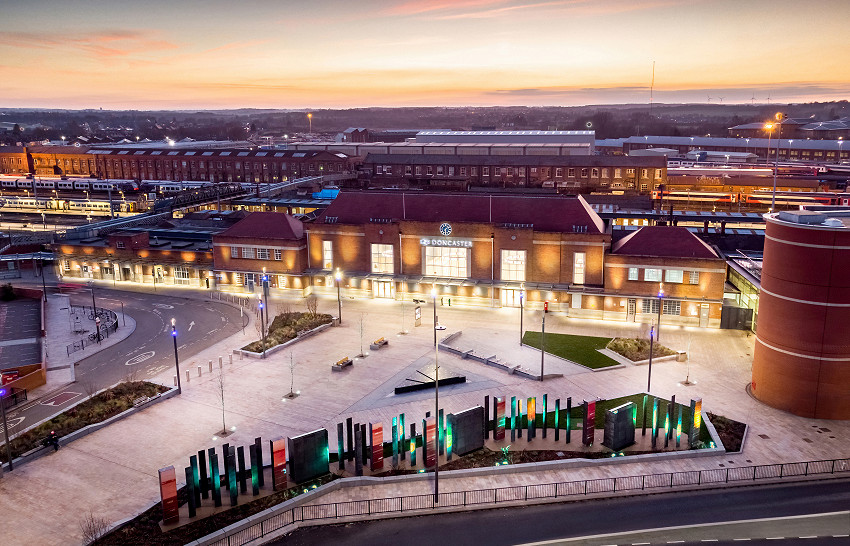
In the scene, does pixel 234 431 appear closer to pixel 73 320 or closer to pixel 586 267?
pixel 73 320

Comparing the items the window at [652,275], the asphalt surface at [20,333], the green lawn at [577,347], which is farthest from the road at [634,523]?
the asphalt surface at [20,333]

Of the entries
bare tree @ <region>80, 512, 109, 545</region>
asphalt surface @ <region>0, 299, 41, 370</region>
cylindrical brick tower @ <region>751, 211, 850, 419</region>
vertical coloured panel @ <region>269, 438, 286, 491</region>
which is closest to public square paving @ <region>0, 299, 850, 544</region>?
bare tree @ <region>80, 512, 109, 545</region>

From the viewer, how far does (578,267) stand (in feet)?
208

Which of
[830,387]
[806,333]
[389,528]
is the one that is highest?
[806,333]

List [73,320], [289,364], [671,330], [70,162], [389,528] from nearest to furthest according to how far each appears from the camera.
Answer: [389,528], [289,364], [671,330], [73,320], [70,162]

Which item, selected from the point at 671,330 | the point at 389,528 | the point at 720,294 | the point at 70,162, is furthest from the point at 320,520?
the point at 70,162

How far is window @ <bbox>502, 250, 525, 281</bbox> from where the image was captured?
214ft

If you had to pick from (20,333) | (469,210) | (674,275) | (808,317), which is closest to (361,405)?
(808,317)

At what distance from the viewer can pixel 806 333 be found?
40.4 m

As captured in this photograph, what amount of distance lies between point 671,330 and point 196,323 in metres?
44.1

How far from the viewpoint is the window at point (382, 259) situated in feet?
227

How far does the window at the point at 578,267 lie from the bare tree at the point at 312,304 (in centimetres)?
2585

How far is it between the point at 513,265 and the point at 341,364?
24223mm

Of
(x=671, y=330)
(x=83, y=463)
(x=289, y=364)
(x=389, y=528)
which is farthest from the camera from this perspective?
(x=671, y=330)
